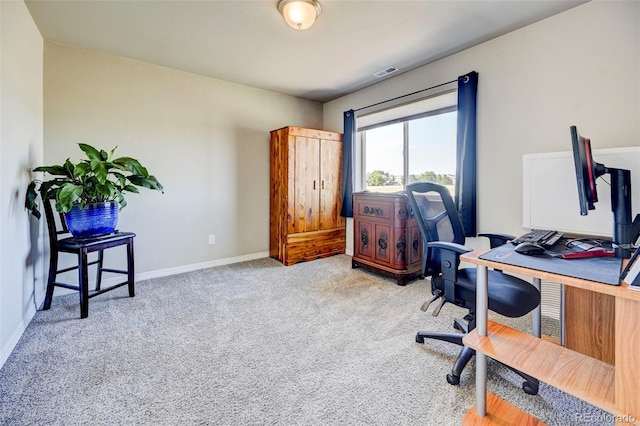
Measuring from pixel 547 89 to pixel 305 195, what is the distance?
2671mm

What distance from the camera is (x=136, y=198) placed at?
311 cm

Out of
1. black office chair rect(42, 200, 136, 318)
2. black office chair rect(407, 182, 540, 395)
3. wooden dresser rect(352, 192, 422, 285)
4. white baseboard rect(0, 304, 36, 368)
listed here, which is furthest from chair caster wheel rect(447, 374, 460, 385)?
black office chair rect(42, 200, 136, 318)

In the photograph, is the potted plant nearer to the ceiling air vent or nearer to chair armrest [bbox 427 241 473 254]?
chair armrest [bbox 427 241 473 254]

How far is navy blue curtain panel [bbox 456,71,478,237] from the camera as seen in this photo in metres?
2.70

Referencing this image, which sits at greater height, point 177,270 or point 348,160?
point 348,160

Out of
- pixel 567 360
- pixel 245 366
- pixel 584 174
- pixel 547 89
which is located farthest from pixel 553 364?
pixel 547 89

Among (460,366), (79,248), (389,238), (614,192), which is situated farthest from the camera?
(389,238)

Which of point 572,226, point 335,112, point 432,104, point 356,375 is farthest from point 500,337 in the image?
point 335,112

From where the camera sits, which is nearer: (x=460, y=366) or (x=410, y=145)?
(x=460, y=366)

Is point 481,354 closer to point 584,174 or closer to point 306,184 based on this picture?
point 584,174

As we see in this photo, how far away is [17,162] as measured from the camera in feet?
6.55

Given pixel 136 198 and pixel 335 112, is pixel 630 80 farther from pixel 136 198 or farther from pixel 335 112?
pixel 136 198

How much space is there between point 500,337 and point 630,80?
2031mm

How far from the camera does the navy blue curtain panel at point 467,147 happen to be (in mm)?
2701
